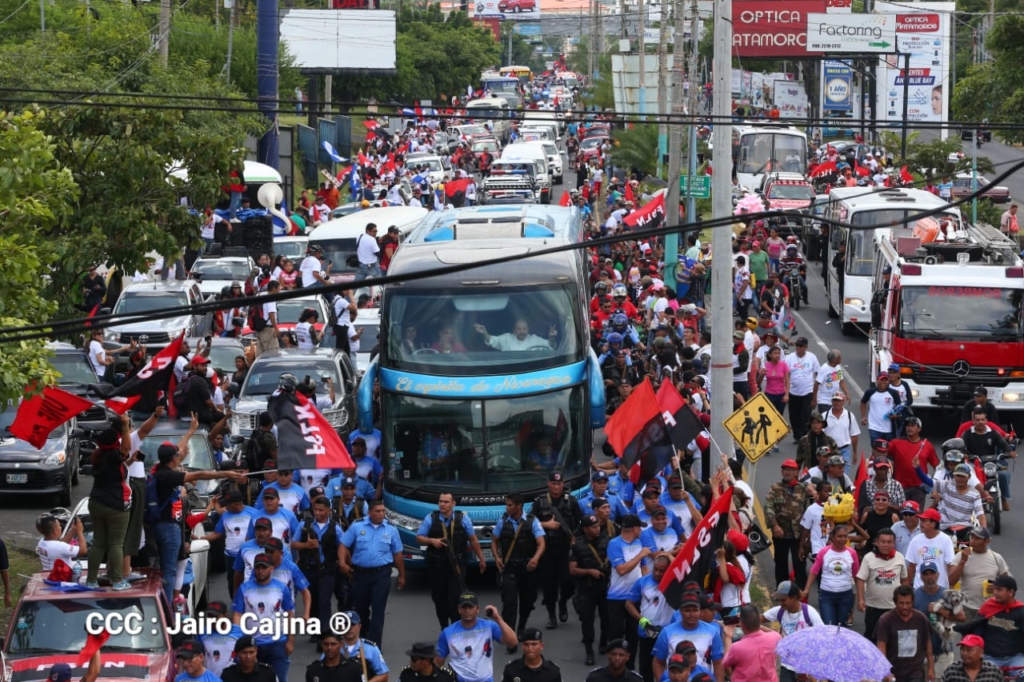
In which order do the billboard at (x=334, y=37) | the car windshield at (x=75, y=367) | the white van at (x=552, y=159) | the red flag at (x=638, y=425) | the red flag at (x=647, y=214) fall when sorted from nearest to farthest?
the red flag at (x=638, y=425)
the car windshield at (x=75, y=367)
the red flag at (x=647, y=214)
the white van at (x=552, y=159)
the billboard at (x=334, y=37)

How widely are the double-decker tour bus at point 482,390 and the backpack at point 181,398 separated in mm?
3347

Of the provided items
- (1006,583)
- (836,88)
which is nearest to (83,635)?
(1006,583)

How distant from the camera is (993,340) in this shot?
2328 cm

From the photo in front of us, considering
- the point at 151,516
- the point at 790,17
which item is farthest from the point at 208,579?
the point at 790,17

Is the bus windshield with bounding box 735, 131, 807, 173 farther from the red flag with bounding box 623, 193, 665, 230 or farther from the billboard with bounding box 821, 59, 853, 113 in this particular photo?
the billboard with bounding box 821, 59, 853, 113

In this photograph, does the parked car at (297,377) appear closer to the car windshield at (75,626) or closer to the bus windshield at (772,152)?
the car windshield at (75,626)

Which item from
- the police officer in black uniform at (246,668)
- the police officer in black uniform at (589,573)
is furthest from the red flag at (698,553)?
the police officer in black uniform at (246,668)

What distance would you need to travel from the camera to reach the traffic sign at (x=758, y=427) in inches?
658

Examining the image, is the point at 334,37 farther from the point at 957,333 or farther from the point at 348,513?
the point at 348,513

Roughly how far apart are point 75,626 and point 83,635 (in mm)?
110

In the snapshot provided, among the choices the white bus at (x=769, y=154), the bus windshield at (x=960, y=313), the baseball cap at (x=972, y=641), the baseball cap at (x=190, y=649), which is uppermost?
the white bus at (x=769, y=154)

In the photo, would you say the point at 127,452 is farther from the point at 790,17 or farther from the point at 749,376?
the point at 790,17

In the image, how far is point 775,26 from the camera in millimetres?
77812

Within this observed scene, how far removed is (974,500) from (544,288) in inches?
200
